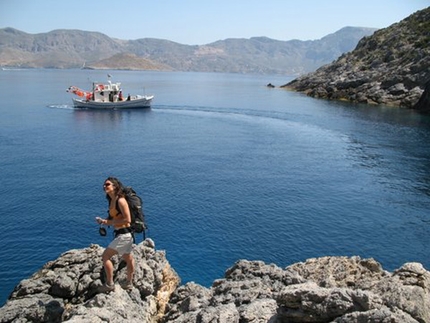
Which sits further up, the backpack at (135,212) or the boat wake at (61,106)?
the backpack at (135,212)

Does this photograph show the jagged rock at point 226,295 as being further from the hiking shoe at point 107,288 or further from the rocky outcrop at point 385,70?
the rocky outcrop at point 385,70

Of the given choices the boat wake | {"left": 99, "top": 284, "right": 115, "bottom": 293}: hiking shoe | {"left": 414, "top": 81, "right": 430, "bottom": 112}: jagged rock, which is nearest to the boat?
the boat wake

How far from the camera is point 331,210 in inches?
1532

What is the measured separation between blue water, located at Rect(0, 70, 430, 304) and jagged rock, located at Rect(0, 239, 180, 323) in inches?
338

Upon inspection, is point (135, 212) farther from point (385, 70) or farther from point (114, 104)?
point (385, 70)

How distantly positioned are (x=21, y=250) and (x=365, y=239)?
26311mm

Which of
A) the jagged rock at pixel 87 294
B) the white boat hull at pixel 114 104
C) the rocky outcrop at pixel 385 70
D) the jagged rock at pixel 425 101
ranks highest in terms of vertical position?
the rocky outcrop at pixel 385 70

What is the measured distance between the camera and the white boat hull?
4033 inches

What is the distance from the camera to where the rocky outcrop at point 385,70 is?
378 ft

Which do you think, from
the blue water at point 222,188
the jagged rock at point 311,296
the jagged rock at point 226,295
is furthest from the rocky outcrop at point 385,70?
the jagged rock at point 226,295

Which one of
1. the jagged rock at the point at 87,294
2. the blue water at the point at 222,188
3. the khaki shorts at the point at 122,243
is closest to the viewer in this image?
the khaki shorts at the point at 122,243

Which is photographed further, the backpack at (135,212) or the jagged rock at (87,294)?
the jagged rock at (87,294)

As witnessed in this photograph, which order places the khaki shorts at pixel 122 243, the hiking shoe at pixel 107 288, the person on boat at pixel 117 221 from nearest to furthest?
1. the person on boat at pixel 117 221
2. the khaki shorts at pixel 122 243
3. the hiking shoe at pixel 107 288

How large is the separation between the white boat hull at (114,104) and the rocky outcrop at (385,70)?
63.0 metres
